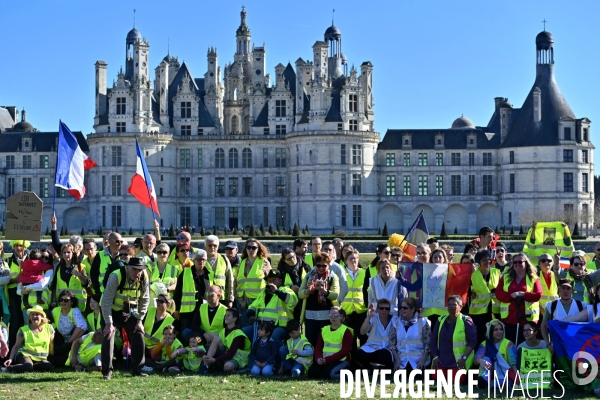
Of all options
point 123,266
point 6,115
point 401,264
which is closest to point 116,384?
point 123,266

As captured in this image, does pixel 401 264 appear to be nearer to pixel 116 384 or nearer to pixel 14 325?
pixel 116 384

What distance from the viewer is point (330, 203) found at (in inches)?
2537

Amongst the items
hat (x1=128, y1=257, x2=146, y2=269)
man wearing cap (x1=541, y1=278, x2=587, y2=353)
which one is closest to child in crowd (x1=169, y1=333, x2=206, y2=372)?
hat (x1=128, y1=257, x2=146, y2=269)

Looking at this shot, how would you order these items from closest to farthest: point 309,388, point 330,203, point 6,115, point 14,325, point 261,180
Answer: point 309,388, point 14,325, point 330,203, point 261,180, point 6,115

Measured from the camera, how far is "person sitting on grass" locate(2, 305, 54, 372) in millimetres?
16375

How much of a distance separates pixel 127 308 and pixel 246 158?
53.5m

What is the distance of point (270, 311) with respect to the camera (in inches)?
664

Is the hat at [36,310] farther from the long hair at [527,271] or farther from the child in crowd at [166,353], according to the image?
the long hair at [527,271]

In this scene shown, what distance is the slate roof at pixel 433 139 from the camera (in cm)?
6838

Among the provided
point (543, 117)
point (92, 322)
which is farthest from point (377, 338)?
point (543, 117)

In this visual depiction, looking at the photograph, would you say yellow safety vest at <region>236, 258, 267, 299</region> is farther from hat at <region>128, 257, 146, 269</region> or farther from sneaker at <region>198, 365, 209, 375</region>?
hat at <region>128, 257, 146, 269</region>

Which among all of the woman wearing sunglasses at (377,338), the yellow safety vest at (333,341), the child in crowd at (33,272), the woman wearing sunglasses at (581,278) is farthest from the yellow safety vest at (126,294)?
the woman wearing sunglasses at (581,278)

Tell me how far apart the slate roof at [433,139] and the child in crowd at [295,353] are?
5296 cm

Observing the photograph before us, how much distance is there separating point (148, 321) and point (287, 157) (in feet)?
169
